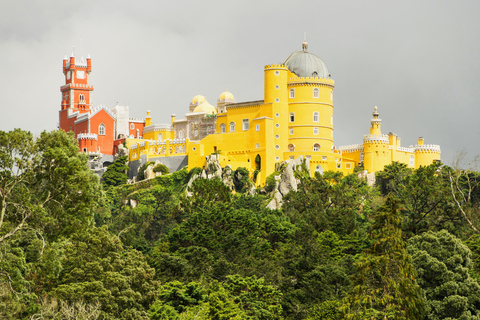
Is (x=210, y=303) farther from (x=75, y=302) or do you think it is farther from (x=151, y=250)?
(x=151, y=250)

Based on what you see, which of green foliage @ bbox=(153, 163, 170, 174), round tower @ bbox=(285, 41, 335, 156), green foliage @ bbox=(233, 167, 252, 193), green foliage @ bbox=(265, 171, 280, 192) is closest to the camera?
green foliage @ bbox=(265, 171, 280, 192)

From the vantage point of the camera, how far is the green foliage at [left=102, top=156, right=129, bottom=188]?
85688 mm

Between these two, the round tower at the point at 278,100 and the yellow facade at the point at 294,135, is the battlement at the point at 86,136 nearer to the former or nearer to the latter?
the yellow facade at the point at 294,135

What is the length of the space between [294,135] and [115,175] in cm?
1893

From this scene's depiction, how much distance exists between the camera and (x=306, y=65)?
3174 inches

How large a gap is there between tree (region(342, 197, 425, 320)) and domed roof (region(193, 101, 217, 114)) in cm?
5502

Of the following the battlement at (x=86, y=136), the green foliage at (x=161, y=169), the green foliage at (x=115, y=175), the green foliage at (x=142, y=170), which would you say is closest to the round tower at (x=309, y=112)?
the green foliage at (x=161, y=169)

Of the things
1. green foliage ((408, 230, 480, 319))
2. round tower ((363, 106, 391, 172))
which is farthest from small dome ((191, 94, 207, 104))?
green foliage ((408, 230, 480, 319))

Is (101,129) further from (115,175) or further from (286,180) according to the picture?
(286,180)

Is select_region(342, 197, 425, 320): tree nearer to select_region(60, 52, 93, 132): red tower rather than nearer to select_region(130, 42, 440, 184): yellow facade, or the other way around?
select_region(130, 42, 440, 184): yellow facade

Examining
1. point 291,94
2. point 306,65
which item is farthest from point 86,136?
point 306,65

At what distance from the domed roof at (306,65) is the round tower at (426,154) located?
1100 centimetres

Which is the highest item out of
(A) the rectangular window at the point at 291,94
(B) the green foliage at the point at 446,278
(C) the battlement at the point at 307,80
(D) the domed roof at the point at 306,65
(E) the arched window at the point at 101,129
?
(D) the domed roof at the point at 306,65

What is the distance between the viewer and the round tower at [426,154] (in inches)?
3199
